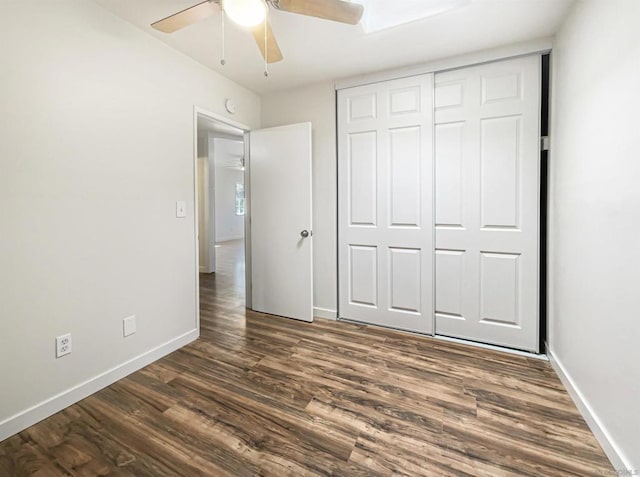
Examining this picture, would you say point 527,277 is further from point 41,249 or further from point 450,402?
point 41,249

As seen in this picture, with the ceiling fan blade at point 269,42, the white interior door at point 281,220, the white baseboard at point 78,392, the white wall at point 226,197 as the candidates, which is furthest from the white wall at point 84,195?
the white wall at point 226,197

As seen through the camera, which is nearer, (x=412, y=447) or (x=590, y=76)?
(x=412, y=447)

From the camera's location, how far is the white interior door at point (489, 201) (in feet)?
6.97

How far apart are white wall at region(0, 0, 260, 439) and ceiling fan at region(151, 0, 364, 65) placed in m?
0.57

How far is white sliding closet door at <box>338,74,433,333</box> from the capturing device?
2443 mm

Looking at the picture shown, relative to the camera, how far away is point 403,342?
2.41 meters

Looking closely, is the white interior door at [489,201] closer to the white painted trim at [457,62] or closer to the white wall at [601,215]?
the white painted trim at [457,62]

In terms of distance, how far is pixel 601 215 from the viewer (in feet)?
4.45

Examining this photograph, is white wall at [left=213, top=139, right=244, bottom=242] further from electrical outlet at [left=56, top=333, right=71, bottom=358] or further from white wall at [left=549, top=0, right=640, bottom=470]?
white wall at [left=549, top=0, right=640, bottom=470]

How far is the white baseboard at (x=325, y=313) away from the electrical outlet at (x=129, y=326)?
163 cm

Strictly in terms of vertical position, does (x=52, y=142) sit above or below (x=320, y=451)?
above

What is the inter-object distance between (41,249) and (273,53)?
174cm

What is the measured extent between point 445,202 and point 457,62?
1.13 meters

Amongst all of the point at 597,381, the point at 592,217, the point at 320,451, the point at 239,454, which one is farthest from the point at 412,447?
the point at 592,217
